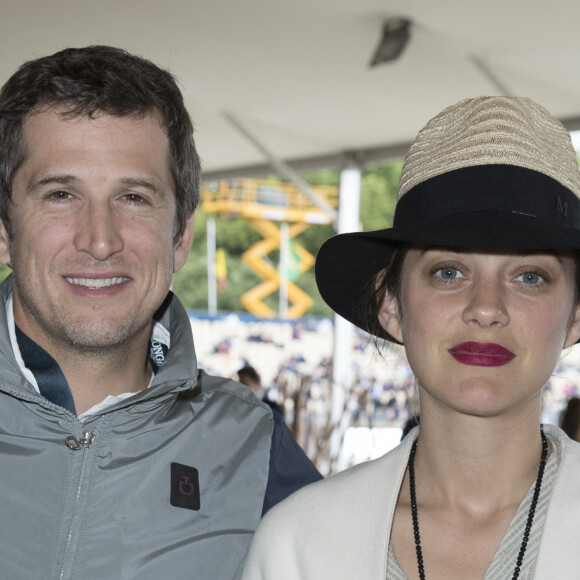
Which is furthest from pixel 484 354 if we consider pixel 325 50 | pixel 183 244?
pixel 325 50

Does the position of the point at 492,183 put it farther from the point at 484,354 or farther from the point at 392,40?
the point at 392,40

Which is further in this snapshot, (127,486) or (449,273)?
(127,486)

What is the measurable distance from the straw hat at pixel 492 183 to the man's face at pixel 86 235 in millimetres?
497

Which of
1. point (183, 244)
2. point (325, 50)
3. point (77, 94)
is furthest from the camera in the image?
point (325, 50)

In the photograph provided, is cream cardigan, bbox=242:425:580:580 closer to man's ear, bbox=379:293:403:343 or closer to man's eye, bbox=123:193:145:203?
man's ear, bbox=379:293:403:343

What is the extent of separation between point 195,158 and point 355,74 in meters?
4.28

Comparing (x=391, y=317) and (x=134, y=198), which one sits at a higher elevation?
(x=134, y=198)

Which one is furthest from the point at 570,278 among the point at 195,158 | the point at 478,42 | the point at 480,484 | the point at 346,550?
the point at 478,42

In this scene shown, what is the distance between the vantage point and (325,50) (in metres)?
5.77

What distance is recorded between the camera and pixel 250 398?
6.71 feet

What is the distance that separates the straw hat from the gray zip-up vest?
1.90ft

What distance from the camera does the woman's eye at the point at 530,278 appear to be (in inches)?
61.6

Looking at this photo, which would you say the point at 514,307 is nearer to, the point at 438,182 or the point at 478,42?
the point at 438,182

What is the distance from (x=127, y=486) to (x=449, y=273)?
29.2 inches
